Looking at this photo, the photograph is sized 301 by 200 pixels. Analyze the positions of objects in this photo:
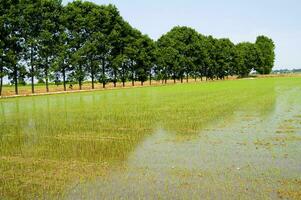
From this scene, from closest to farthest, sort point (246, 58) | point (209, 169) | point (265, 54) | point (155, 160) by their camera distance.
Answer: point (209, 169) < point (155, 160) < point (246, 58) < point (265, 54)

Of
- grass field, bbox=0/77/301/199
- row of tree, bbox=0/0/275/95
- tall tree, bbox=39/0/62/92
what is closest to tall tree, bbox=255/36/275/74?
row of tree, bbox=0/0/275/95

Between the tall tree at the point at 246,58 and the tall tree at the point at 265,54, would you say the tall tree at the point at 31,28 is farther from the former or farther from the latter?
the tall tree at the point at 265,54

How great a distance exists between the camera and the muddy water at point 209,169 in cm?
776

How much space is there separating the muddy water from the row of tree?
1632 inches

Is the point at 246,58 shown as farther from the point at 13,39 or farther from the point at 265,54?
the point at 13,39

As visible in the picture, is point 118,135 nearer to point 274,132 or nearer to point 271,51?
point 274,132

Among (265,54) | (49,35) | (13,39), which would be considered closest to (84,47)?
(49,35)

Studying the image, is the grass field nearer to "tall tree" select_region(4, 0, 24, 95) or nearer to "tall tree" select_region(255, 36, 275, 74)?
"tall tree" select_region(4, 0, 24, 95)

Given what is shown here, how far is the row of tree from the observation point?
52.6m

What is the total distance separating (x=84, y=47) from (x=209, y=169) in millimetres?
58016

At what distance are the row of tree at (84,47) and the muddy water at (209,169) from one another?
4146 cm

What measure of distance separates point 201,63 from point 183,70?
10.1m

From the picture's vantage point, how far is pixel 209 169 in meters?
9.56

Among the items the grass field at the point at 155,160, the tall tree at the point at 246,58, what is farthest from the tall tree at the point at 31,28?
the tall tree at the point at 246,58
